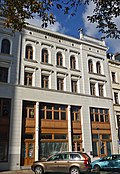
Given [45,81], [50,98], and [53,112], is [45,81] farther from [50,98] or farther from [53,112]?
[53,112]

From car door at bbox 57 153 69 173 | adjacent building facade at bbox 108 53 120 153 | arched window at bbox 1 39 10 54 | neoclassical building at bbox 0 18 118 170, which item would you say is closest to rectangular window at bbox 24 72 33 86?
neoclassical building at bbox 0 18 118 170

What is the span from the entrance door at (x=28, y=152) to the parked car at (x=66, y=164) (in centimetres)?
586

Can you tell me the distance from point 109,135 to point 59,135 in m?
7.60

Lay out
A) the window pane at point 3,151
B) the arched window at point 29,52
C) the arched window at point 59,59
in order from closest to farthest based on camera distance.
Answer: the window pane at point 3,151 < the arched window at point 29,52 < the arched window at point 59,59

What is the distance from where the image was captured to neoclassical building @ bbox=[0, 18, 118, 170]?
69.9 ft

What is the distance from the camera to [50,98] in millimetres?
24031

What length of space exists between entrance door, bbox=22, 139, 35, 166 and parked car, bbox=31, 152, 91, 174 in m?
5.86

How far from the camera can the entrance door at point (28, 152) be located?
68.7 feet

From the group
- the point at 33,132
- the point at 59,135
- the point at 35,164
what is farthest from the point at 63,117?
the point at 35,164

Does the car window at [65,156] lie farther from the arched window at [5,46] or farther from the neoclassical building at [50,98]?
the arched window at [5,46]

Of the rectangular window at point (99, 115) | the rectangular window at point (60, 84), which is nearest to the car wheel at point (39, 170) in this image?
the rectangular window at point (60, 84)

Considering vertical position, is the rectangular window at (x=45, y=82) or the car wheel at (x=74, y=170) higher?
the rectangular window at (x=45, y=82)

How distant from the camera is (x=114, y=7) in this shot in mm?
8352

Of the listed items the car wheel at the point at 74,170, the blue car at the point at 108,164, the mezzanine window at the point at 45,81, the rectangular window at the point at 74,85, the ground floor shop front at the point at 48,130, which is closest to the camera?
the car wheel at the point at 74,170
